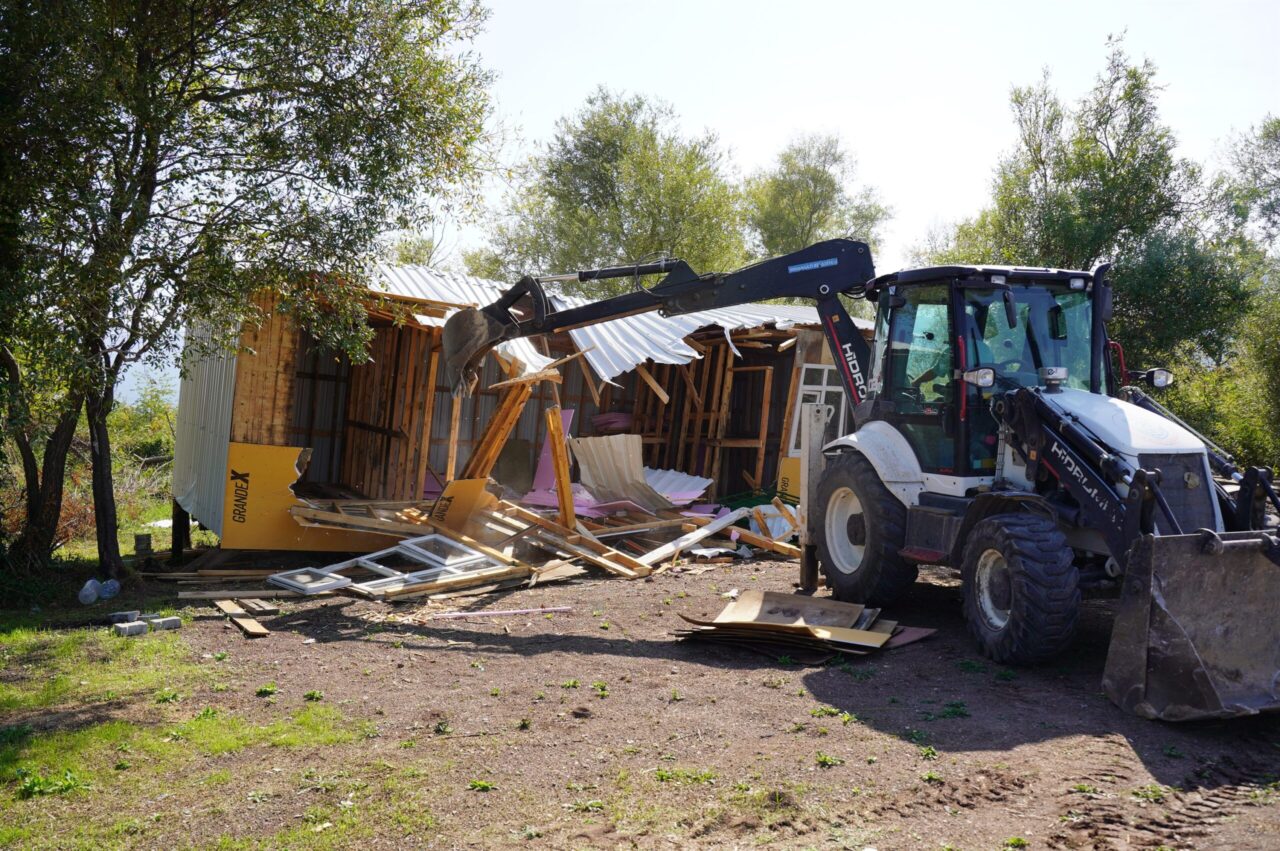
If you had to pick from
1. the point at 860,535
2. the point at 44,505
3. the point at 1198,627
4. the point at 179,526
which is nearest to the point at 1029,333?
the point at 860,535

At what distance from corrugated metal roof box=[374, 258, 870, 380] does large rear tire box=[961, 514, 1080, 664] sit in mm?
7092

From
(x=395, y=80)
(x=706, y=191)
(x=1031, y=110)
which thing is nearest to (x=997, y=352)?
(x=395, y=80)

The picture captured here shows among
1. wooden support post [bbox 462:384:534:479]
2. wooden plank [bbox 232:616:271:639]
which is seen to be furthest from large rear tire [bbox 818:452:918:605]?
wooden plank [bbox 232:616:271:639]

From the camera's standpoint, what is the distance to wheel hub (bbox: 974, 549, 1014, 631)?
6.22 m

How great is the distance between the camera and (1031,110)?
80.4 feet

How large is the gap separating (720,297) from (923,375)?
2041 millimetres

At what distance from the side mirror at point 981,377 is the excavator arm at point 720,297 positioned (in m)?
1.62

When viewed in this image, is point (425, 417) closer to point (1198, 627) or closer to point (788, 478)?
point (788, 478)

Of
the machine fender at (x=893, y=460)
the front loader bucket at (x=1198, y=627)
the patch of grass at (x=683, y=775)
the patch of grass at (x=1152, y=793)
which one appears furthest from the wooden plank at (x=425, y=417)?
the patch of grass at (x=1152, y=793)

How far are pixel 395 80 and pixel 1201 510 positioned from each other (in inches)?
325

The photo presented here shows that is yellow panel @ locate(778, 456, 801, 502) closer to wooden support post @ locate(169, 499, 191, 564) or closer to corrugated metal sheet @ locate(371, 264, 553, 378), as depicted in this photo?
corrugated metal sheet @ locate(371, 264, 553, 378)

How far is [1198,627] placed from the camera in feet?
17.1

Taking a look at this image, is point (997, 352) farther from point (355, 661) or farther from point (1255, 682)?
point (355, 661)

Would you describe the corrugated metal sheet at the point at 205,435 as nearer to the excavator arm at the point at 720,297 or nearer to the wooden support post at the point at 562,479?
the excavator arm at the point at 720,297
